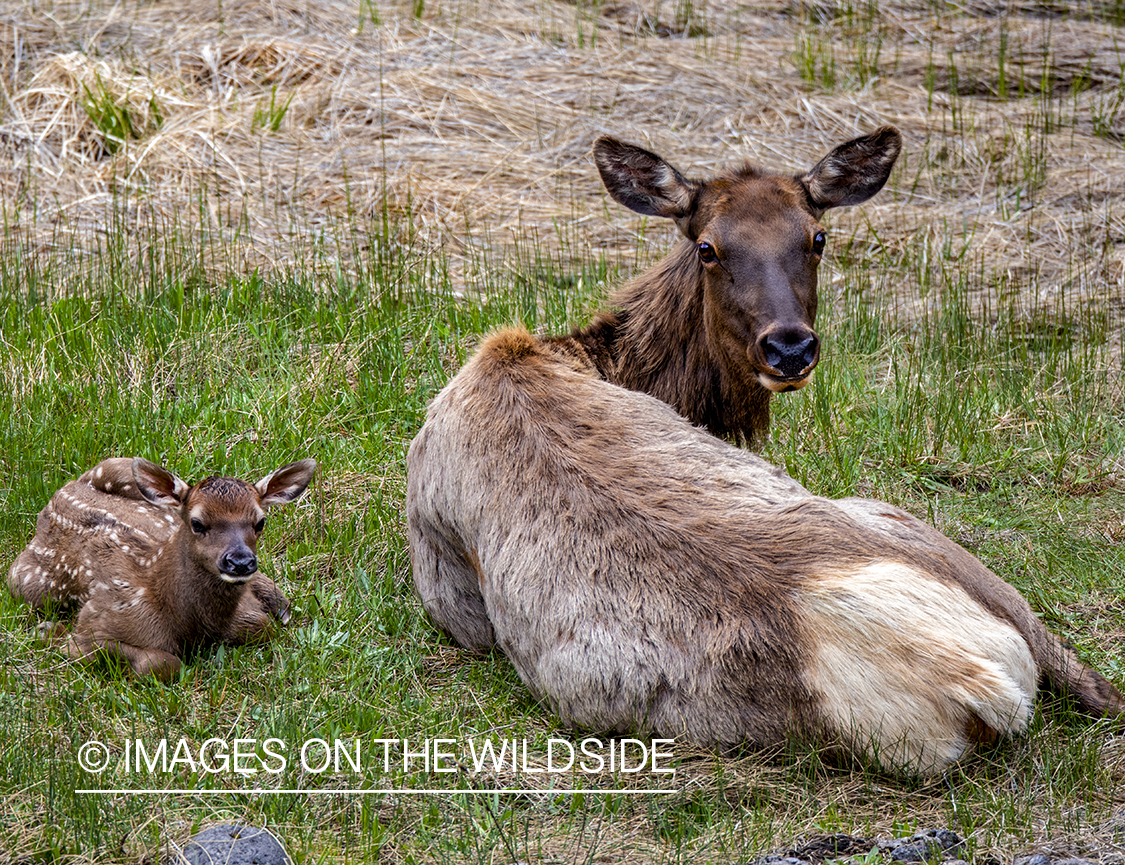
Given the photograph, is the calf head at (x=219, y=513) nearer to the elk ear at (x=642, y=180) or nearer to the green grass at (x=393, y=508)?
the green grass at (x=393, y=508)

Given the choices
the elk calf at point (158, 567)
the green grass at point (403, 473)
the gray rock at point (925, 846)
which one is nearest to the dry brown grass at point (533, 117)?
the green grass at point (403, 473)

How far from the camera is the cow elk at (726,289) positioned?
4854 mm

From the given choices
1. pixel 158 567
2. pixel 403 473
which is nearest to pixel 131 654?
pixel 158 567

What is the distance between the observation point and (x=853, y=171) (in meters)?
5.54

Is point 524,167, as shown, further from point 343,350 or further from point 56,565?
point 56,565

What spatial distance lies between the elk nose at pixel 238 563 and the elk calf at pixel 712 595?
0.76 metres

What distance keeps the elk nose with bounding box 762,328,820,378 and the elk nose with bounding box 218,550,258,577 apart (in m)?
2.12

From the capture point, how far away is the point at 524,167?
10.5 m

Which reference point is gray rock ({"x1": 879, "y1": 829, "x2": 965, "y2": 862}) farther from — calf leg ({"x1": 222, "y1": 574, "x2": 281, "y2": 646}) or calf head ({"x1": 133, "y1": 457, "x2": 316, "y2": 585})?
calf leg ({"x1": 222, "y1": 574, "x2": 281, "y2": 646})

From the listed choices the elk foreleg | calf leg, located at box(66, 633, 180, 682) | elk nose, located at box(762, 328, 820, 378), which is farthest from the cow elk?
calf leg, located at box(66, 633, 180, 682)

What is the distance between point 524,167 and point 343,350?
155 inches

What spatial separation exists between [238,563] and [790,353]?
221cm

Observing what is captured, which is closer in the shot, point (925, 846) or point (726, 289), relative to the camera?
point (925, 846)

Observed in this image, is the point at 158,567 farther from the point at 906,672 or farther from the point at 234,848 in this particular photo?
the point at 906,672
